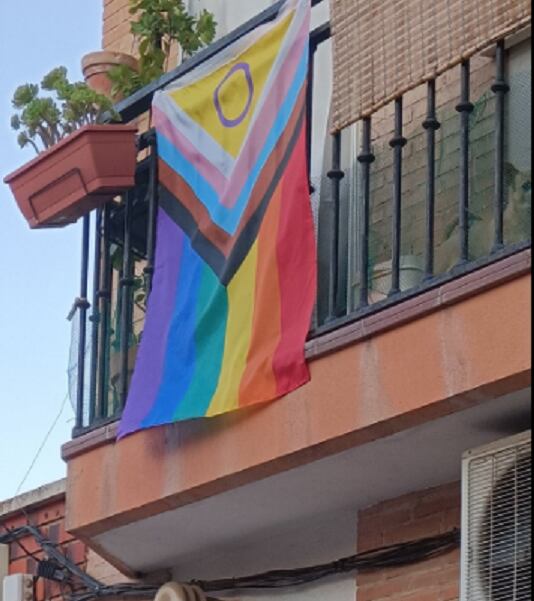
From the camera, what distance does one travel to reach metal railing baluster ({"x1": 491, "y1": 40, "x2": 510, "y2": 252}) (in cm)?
671

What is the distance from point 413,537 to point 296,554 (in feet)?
2.14

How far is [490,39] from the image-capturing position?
22.3 feet

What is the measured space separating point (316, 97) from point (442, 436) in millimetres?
2293

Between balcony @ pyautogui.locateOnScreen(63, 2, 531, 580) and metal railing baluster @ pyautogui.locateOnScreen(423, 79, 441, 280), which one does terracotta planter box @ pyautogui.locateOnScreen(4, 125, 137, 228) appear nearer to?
balcony @ pyautogui.locateOnScreen(63, 2, 531, 580)

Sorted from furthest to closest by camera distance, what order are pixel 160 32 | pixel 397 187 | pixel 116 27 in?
pixel 116 27 → pixel 160 32 → pixel 397 187

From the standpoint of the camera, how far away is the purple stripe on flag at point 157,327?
783 centimetres

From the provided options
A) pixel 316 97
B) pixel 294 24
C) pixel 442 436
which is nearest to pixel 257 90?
pixel 294 24

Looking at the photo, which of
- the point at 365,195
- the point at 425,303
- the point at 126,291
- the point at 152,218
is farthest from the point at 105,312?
the point at 425,303

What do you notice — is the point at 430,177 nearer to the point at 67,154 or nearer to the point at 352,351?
the point at 352,351

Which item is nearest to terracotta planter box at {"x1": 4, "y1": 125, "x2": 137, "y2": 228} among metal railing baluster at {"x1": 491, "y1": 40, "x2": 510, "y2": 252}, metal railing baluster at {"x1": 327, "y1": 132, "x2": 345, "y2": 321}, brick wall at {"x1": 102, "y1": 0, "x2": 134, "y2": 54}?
metal railing baluster at {"x1": 327, "y1": 132, "x2": 345, "y2": 321}

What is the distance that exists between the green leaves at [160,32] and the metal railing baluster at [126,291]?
35.7 inches

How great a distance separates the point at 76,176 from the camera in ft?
27.1

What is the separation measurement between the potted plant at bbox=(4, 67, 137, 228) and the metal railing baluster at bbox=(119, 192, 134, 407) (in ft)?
0.42

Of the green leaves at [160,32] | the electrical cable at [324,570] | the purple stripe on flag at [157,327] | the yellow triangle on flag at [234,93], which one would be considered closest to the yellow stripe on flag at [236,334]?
the purple stripe on flag at [157,327]
